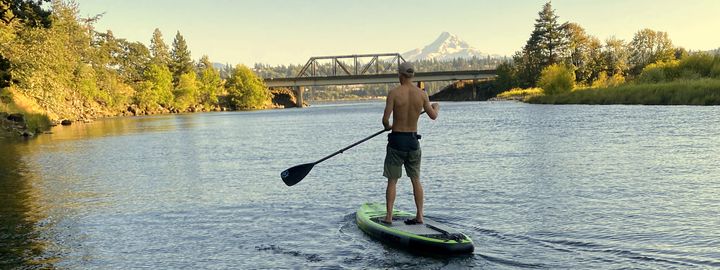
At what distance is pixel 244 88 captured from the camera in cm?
15250

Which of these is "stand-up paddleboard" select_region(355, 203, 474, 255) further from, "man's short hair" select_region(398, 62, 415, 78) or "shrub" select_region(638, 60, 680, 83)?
"shrub" select_region(638, 60, 680, 83)

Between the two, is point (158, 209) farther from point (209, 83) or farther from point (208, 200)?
point (209, 83)

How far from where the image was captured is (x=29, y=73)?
47.7 metres

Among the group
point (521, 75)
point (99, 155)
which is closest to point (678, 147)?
point (99, 155)

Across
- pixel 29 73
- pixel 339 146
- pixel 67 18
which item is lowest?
pixel 339 146

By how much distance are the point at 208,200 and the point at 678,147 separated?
55.6 feet

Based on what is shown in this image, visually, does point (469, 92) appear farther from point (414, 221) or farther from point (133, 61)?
point (414, 221)

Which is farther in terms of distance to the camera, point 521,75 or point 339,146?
point 521,75

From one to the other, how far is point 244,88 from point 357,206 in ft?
465


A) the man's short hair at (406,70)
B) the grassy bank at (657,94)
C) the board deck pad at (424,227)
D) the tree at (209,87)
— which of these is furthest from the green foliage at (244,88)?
the man's short hair at (406,70)

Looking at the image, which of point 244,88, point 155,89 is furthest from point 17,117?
point 244,88

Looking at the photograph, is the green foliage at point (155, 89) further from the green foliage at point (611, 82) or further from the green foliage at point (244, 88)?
the green foliage at point (611, 82)

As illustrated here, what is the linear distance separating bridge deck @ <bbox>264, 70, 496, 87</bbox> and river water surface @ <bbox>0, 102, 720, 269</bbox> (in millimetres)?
116797

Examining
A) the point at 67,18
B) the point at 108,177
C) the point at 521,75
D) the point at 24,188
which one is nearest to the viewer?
the point at 24,188
